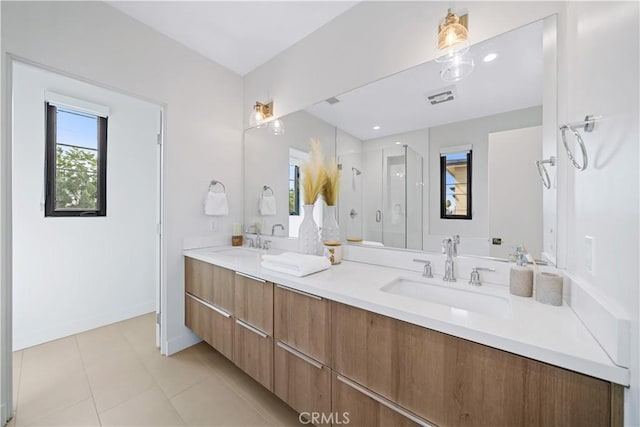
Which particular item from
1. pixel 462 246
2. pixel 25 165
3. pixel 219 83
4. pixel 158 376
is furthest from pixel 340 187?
pixel 25 165

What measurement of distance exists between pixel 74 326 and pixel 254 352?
2.12 metres

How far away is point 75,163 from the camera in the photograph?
2463 mm

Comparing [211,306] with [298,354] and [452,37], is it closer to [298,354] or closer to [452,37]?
[298,354]

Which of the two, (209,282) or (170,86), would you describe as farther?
(170,86)

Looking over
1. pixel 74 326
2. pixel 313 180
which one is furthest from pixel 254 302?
pixel 74 326

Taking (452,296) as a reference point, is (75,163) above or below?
above

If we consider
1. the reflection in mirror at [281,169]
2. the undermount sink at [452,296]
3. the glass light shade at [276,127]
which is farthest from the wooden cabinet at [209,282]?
the glass light shade at [276,127]

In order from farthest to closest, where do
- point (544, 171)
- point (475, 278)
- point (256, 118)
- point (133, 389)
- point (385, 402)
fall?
1. point (256, 118)
2. point (133, 389)
3. point (475, 278)
4. point (544, 171)
5. point (385, 402)

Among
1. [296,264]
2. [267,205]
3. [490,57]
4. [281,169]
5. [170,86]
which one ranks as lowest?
[296,264]

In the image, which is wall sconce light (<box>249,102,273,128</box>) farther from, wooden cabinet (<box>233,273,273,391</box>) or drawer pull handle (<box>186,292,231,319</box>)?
drawer pull handle (<box>186,292,231,319</box>)

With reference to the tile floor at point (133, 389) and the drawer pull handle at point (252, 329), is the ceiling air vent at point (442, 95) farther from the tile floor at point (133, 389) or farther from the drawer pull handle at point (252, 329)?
the tile floor at point (133, 389)

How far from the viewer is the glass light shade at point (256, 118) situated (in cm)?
232

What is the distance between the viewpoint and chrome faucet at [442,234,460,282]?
1.24 m

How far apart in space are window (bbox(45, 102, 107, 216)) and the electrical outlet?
3.61m
